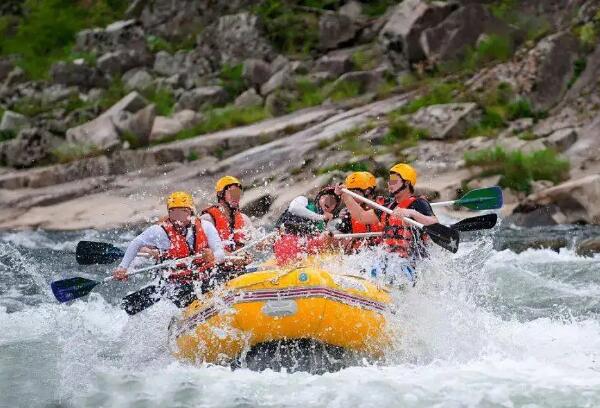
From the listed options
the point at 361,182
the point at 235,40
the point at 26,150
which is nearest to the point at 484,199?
the point at 361,182

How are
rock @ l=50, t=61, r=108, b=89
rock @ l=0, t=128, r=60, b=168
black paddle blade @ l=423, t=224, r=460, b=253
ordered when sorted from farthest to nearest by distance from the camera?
rock @ l=50, t=61, r=108, b=89
rock @ l=0, t=128, r=60, b=168
black paddle blade @ l=423, t=224, r=460, b=253

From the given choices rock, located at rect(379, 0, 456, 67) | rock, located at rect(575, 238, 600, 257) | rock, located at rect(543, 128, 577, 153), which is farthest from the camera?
rock, located at rect(379, 0, 456, 67)

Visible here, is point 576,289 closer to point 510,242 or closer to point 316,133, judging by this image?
point 510,242

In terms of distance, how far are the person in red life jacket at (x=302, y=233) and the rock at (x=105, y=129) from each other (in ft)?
40.6

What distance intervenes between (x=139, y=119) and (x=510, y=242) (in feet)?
32.5

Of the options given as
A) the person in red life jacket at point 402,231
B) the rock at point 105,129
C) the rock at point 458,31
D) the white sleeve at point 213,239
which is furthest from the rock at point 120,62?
the person in red life jacket at point 402,231

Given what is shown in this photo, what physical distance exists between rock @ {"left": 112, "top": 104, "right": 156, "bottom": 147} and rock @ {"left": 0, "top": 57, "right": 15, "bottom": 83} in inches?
348

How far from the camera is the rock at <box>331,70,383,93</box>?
2261 centimetres

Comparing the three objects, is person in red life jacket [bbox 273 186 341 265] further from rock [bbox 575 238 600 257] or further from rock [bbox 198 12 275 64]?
rock [bbox 198 12 275 64]

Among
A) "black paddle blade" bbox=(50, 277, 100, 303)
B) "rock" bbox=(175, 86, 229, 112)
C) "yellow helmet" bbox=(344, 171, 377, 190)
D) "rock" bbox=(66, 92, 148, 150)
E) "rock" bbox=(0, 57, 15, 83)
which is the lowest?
"rock" bbox=(0, 57, 15, 83)

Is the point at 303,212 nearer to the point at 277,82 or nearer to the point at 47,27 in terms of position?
the point at 277,82

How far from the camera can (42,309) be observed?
38.0 ft

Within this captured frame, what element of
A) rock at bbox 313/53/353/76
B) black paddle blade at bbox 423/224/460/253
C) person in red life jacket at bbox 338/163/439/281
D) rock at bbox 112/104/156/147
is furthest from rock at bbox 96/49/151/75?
black paddle blade at bbox 423/224/460/253

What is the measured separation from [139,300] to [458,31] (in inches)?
598
